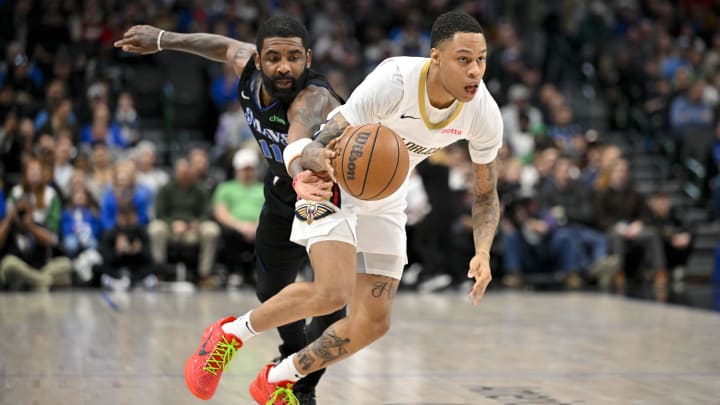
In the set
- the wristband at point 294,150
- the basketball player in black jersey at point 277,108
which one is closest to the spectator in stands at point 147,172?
the basketball player in black jersey at point 277,108

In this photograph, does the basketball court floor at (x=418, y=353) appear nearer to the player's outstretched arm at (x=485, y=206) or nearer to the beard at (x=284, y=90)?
the player's outstretched arm at (x=485, y=206)

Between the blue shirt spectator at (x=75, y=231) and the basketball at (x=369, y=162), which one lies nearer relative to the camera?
the basketball at (x=369, y=162)

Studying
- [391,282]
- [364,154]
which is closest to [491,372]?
[391,282]

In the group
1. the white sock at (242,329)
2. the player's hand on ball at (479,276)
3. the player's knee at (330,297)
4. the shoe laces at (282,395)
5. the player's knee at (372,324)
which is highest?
the player's hand on ball at (479,276)

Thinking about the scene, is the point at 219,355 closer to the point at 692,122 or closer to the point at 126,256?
the point at 126,256

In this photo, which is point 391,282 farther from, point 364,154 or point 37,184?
point 37,184

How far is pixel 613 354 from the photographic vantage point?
298 inches

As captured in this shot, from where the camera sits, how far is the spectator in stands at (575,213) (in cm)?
1332

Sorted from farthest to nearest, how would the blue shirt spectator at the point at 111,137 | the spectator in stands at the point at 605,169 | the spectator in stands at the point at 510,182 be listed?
the spectator in stands at the point at 605,169 → the blue shirt spectator at the point at 111,137 → the spectator in stands at the point at 510,182

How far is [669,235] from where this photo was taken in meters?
13.9

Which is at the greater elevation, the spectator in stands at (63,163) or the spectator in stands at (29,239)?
the spectator in stands at (63,163)

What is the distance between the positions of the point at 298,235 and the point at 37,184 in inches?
299

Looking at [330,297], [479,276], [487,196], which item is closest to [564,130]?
[487,196]

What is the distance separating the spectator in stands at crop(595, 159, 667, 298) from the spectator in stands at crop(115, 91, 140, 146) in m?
5.99
